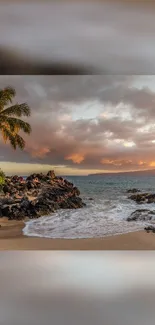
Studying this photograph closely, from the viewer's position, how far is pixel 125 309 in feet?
8.50

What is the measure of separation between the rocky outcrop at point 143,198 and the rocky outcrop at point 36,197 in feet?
2.68

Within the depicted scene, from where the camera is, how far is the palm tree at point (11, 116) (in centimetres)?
555

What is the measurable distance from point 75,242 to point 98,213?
59cm

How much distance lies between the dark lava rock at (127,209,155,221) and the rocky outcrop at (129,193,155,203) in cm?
15

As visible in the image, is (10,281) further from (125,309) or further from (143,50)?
(143,50)

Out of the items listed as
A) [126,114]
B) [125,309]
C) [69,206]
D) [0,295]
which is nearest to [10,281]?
[0,295]

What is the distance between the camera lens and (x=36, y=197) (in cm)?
584

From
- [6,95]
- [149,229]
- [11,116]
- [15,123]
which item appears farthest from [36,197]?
[149,229]

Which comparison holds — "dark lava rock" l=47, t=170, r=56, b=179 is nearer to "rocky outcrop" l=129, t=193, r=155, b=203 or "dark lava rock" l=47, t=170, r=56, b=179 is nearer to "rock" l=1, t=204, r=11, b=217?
"rock" l=1, t=204, r=11, b=217

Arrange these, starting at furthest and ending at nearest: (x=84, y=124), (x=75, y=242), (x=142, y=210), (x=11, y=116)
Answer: (x=142, y=210) → (x=84, y=124) → (x=11, y=116) → (x=75, y=242)

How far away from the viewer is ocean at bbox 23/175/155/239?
5.57m

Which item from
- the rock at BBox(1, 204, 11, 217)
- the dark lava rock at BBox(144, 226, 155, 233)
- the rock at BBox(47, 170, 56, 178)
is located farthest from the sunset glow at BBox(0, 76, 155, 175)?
the dark lava rock at BBox(144, 226, 155, 233)

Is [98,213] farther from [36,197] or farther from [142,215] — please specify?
[36,197]

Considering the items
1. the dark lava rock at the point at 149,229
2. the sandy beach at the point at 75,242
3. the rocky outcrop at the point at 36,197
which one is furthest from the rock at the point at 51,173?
the dark lava rock at the point at 149,229
